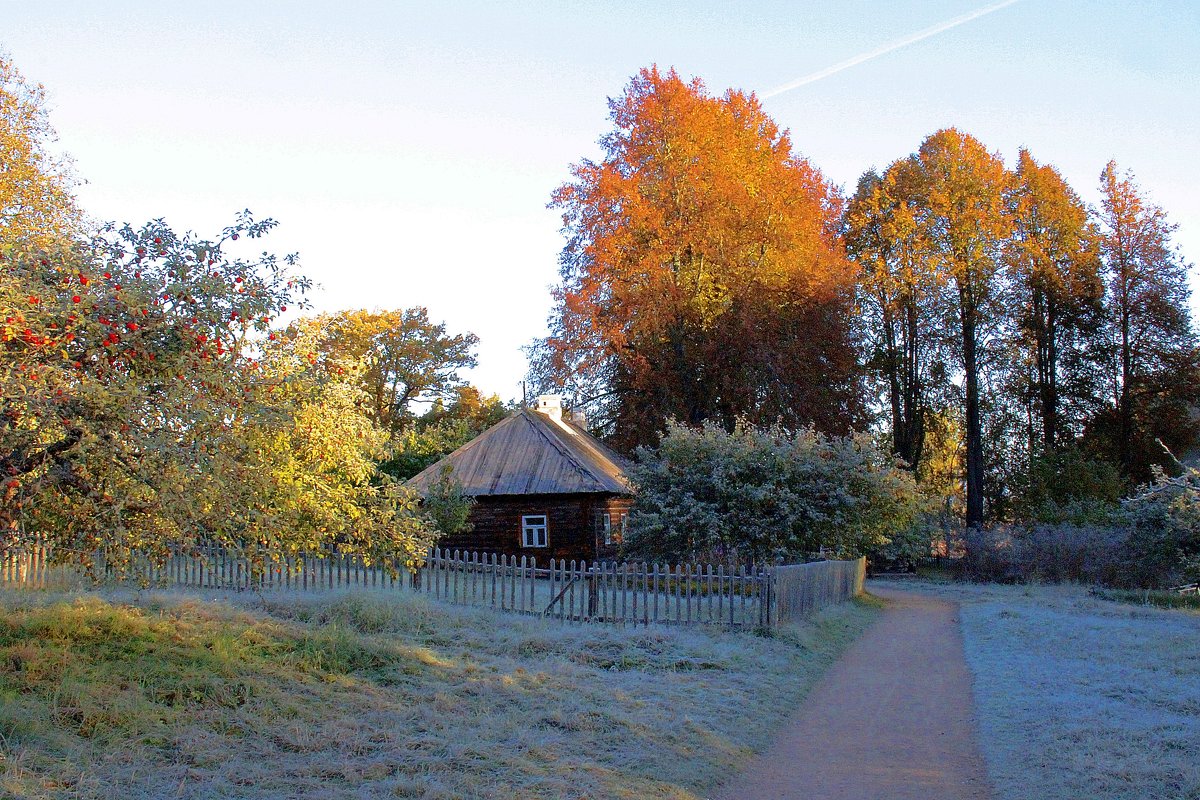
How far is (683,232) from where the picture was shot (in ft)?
111

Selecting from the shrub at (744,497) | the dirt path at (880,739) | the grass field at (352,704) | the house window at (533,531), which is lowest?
the dirt path at (880,739)

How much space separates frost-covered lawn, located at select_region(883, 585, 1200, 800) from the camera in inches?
289

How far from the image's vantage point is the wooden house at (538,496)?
29734 millimetres

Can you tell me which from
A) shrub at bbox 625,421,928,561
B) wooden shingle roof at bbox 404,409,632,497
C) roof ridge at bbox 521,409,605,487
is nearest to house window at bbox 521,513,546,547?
wooden shingle roof at bbox 404,409,632,497

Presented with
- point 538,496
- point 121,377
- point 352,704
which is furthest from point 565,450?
point 121,377

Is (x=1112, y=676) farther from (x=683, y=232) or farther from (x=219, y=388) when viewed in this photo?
(x=683, y=232)

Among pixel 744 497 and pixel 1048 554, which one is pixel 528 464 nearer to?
pixel 744 497

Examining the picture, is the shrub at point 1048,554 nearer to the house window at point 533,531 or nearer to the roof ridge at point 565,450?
the roof ridge at point 565,450

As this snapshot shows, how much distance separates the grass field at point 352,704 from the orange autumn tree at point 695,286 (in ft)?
64.1

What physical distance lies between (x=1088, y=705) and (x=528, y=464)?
73.0 feet

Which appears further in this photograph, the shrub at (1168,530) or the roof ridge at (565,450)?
the roof ridge at (565,450)

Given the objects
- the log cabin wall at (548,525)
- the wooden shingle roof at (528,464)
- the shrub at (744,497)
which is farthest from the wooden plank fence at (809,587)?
the log cabin wall at (548,525)

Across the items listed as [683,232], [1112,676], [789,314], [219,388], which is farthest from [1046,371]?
[219,388]

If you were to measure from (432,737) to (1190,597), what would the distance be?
75.6ft
